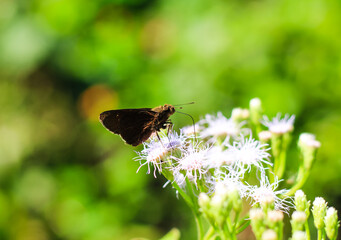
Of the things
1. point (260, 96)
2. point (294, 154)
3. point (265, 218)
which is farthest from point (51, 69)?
point (265, 218)

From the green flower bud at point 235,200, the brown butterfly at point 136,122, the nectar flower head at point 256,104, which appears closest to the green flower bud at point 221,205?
the green flower bud at point 235,200

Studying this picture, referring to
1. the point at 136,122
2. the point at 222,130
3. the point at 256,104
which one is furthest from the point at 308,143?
the point at 136,122

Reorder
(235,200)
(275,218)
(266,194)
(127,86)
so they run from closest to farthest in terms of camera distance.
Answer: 1. (275,218)
2. (235,200)
3. (266,194)
4. (127,86)

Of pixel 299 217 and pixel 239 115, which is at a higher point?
pixel 239 115

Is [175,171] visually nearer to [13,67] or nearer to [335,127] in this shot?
[335,127]

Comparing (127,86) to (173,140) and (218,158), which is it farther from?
(218,158)

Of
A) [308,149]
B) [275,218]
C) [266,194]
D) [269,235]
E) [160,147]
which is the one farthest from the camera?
[308,149]
